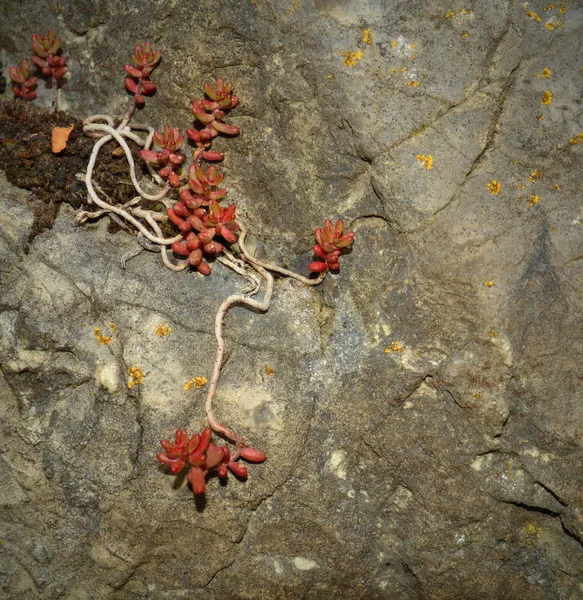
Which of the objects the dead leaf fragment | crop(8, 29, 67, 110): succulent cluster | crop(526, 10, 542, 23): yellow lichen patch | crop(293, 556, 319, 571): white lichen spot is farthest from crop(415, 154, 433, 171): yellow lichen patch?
crop(8, 29, 67, 110): succulent cluster

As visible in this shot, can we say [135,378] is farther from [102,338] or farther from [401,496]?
[401,496]

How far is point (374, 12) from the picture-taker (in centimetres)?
382

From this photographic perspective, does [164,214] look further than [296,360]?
Yes

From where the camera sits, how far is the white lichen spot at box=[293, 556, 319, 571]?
3752 millimetres

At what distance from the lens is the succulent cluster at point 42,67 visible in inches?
169

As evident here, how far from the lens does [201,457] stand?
3572 mm

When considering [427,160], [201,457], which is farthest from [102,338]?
[427,160]

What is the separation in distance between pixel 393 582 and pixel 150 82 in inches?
135

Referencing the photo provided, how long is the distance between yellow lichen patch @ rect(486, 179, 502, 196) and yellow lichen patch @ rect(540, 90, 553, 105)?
529mm

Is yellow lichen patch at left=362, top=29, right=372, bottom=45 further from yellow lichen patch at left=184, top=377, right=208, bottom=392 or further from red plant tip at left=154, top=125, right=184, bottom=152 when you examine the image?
yellow lichen patch at left=184, top=377, right=208, bottom=392

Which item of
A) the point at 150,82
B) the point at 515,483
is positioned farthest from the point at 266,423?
the point at 150,82

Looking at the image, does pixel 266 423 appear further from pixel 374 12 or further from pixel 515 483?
pixel 374 12

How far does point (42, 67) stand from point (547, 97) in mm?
3199

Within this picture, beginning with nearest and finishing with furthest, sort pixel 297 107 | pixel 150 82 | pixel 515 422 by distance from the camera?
pixel 515 422 < pixel 297 107 < pixel 150 82
